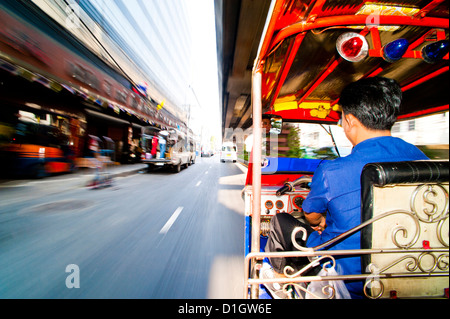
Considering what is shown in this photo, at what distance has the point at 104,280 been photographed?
1.87 metres

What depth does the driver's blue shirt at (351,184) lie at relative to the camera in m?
0.93

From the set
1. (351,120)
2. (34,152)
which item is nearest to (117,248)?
(351,120)

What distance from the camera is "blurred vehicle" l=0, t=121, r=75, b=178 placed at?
5.67 metres

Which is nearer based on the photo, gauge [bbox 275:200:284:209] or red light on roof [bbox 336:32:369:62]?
red light on roof [bbox 336:32:369:62]

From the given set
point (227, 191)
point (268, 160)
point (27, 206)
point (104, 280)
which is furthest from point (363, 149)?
point (27, 206)

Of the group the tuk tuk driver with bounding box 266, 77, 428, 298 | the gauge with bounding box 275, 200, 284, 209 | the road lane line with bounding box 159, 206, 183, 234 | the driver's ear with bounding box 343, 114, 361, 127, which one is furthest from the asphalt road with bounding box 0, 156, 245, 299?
the driver's ear with bounding box 343, 114, 361, 127

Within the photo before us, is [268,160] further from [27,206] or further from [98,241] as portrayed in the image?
[27,206]

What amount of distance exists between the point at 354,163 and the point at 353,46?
88 cm

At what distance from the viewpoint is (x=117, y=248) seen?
247 centimetres

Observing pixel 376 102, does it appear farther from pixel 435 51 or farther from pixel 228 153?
pixel 228 153

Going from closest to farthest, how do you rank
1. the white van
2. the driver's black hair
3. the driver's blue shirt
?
1. the driver's blue shirt
2. the driver's black hair
3. the white van

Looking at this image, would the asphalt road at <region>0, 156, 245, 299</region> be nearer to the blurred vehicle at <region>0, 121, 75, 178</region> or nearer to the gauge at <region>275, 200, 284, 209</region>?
the gauge at <region>275, 200, 284, 209</region>

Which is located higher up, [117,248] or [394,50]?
[394,50]
